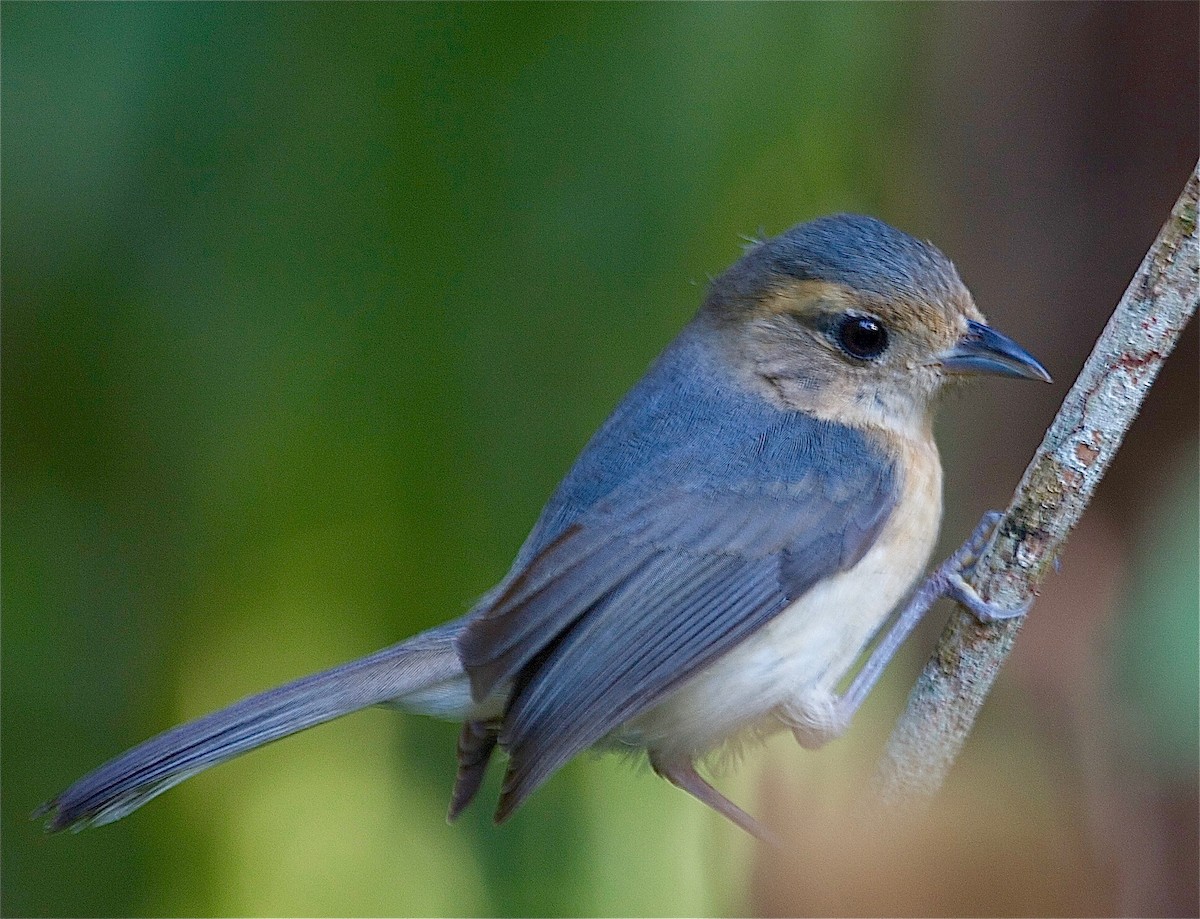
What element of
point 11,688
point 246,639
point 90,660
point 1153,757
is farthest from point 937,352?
point 11,688

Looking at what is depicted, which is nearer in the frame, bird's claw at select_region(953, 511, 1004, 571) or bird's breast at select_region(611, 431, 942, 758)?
bird's claw at select_region(953, 511, 1004, 571)

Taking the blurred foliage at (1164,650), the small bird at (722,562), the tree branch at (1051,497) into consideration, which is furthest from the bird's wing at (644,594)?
the blurred foliage at (1164,650)

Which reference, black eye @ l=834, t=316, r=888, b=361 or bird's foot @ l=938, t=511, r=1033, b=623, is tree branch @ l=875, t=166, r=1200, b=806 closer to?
bird's foot @ l=938, t=511, r=1033, b=623

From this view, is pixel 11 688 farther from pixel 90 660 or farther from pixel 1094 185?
pixel 1094 185

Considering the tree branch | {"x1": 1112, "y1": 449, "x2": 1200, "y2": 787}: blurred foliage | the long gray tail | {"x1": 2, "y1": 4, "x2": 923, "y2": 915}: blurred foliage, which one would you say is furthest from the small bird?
{"x1": 1112, "y1": 449, "x2": 1200, "y2": 787}: blurred foliage

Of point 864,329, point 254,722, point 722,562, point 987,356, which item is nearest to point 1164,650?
point 722,562

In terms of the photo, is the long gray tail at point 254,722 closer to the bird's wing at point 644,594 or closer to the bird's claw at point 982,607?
the bird's wing at point 644,594
